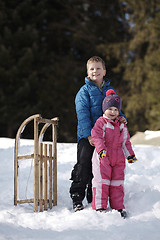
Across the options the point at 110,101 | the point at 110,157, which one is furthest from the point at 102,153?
the point at 110,101

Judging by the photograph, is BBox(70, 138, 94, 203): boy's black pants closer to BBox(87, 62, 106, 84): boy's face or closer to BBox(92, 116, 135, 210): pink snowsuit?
BBox(92, 116, 135, 210): pink snowsuit

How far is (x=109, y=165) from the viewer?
3.97 m

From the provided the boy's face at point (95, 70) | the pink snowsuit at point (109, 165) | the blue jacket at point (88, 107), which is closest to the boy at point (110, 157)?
the pink snowsuit at point (109, 165)

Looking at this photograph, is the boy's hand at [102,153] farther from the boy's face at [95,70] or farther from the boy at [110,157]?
the boy's face at [95,70]

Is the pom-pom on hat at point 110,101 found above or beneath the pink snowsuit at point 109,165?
above

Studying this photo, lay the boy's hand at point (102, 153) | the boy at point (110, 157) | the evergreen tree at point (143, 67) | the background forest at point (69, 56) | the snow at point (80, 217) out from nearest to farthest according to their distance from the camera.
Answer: the snow at point (80, 217), the boy's hand at point (102, 153), the boy at point (110, 157), the evergreen tree at point (143, 67), the background forest at point (69, 56)

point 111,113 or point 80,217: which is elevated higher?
point 111,113

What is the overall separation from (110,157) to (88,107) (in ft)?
1.82

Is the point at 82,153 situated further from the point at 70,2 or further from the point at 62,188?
the point at 70,2

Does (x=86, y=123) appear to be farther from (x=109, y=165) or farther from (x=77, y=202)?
(x=77, y=202)

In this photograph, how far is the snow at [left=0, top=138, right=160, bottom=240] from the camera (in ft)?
10.3

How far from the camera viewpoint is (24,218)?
3633 mm

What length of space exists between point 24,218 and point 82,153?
0.87 m

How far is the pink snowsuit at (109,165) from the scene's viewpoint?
12.8ft
